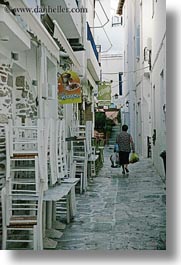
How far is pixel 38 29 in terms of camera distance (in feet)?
17.9

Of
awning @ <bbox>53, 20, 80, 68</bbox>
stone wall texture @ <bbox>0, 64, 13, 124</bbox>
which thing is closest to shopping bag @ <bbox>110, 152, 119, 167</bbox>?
Answer: stone wall texture @ <bbox>0, 64, 13, 124</bbox>

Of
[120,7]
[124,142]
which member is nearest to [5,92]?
[124,142]

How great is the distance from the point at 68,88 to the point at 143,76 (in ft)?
3.38

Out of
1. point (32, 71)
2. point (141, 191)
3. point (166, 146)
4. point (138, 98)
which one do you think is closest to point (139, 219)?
point (141, 191)

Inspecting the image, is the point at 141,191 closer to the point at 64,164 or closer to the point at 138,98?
the point at 64,164

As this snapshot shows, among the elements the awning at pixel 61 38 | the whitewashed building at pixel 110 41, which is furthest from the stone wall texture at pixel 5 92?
the whitewashed building at pixel 110 41

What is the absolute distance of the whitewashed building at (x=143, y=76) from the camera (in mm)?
5379

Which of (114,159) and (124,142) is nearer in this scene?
(124,142)

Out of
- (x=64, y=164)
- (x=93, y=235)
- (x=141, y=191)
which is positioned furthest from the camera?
(x=64, y=164)

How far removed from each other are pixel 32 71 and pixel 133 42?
1.43 meters

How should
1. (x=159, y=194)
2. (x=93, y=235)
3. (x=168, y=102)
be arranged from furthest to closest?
(x=93, y=235)
(x=159, y=194)
(x=168, y=102)

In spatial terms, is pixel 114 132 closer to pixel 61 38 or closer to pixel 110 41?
pixel 110 41

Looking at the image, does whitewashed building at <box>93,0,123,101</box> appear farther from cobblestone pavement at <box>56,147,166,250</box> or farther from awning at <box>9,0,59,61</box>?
cobblestone pavement at <box>56,147,166,250</box>

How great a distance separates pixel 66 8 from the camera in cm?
506
